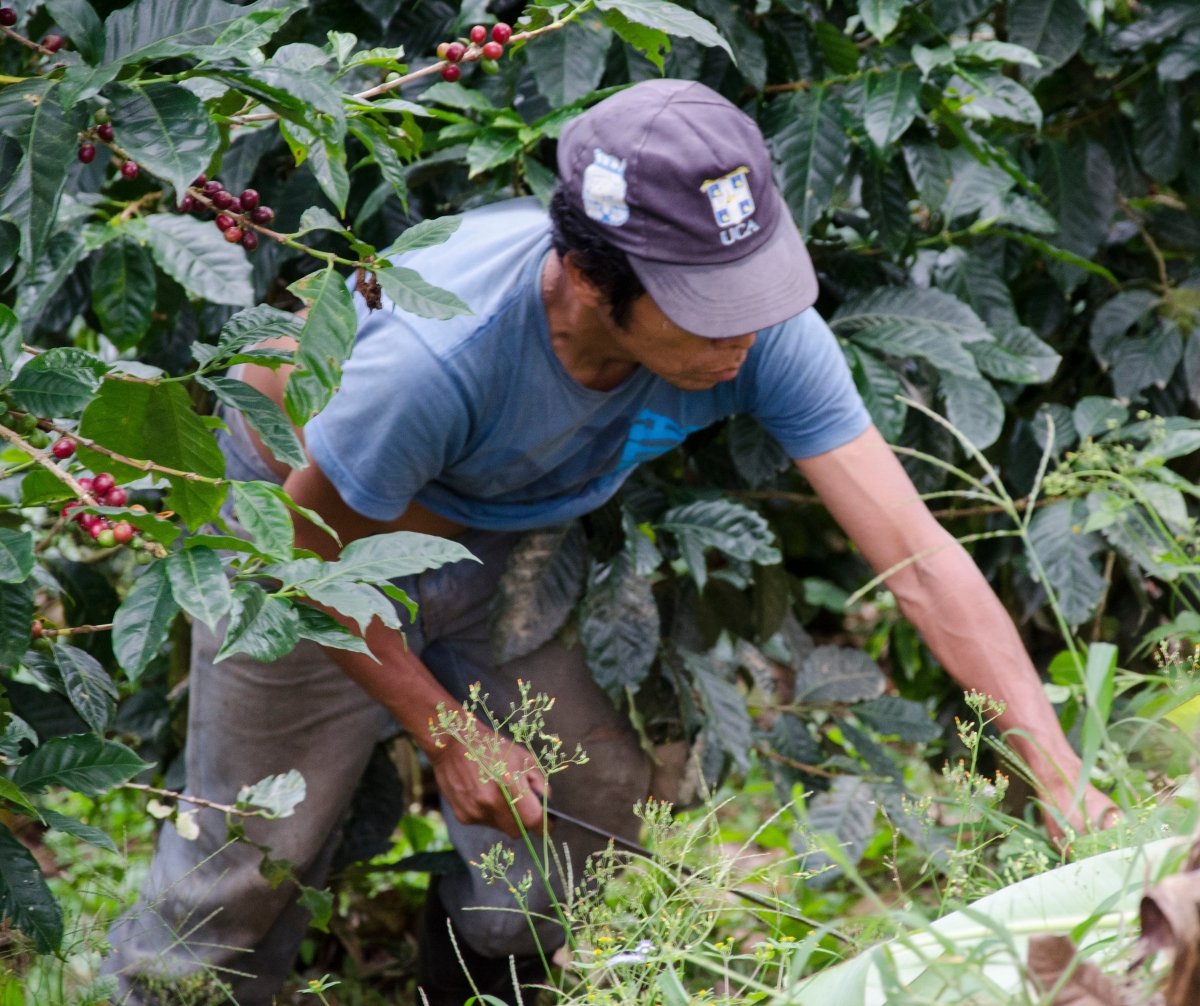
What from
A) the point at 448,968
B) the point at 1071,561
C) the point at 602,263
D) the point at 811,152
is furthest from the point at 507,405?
the point at 448,968

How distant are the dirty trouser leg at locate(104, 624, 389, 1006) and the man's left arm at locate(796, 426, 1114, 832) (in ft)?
2.71

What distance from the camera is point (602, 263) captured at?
6.06 feet

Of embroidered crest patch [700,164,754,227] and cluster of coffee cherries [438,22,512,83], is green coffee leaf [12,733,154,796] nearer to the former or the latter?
cluster of coffee cherries [438,22,512,83]

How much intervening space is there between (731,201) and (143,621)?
962 mm

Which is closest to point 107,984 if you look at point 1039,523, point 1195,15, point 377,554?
point 377,554

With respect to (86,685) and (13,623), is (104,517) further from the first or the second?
(86,685)

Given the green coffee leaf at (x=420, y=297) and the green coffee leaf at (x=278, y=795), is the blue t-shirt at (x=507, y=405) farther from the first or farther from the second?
the green coffee leaf at (x=420, y=297)

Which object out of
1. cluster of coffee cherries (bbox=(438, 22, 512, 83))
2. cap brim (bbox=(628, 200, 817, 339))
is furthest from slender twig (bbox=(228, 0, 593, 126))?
cap brim (bbox=(628, 200, 817, 339))

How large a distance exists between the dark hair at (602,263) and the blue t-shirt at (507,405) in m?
0.11

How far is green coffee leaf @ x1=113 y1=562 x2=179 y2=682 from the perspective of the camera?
1.16 m

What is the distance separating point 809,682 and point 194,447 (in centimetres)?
152

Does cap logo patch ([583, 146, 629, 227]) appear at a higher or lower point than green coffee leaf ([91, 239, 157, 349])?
higher

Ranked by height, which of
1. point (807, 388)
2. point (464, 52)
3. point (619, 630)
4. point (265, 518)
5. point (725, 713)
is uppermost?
point (464, 52)

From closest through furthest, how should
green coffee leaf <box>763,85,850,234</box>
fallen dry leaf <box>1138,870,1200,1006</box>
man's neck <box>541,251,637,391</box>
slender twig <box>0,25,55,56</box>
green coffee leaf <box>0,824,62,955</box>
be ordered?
fallen dry leaf <box>1138,870,1200,1006</box> < slender twig <box>0,25,55,56</box> < green coffee leaf <box>0,824,62,955</box> < man's neck <box>541,251,637,391</box> < green coffee leaf <box>763,85,850,234</box>
